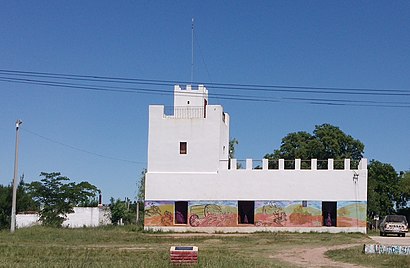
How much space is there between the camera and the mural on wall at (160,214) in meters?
49.3

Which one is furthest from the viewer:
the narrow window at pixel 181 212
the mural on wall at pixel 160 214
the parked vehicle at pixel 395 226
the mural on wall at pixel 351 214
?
the narrow window at pixel 181 212

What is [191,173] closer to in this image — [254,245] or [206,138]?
[206,138]

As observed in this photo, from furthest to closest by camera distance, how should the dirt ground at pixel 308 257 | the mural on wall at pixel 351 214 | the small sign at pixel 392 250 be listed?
the mural on wall at pixel 351 214 → the small sign at pixel 392 250 → the dirt ground at pixel 308 257

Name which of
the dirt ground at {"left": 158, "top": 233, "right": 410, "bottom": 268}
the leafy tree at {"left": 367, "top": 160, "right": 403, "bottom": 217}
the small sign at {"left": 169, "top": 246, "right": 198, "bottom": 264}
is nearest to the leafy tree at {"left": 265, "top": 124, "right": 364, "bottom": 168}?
the leafy tree at {"left": 367, "top": 160, "right": 403, "bottom": 217}

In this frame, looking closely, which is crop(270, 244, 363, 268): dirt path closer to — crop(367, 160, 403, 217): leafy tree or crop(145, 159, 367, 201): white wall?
crop(145, 159, 367, 201): white wall

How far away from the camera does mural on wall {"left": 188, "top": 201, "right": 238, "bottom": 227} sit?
49.0 meters

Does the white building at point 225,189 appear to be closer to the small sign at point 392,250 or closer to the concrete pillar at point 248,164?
the concrete pillar at point 248,164

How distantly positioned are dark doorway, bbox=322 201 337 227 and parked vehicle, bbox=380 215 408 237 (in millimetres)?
3783

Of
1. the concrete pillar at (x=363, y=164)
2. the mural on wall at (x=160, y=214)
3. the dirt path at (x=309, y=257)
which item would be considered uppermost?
the concrete pillar at (x=363, y=164)

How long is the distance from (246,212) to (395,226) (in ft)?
36.9

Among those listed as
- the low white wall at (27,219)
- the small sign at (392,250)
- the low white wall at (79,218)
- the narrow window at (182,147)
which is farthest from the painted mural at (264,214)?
the small sign at (392,250)

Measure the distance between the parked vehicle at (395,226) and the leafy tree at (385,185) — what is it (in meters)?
31.7

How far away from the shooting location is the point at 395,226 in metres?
45.6

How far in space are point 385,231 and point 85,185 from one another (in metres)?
32.8
